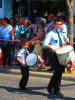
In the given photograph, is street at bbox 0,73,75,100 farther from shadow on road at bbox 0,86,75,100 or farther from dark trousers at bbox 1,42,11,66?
dark trousers at bbox 1,42,11,66

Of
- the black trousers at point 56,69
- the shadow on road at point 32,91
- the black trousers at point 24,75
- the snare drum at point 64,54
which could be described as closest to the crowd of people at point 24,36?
the black trousers at point 24,75

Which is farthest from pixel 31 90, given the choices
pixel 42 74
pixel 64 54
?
pixel 42 74

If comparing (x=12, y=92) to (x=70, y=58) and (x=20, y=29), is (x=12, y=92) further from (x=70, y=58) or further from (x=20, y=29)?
(x=20, y=29)

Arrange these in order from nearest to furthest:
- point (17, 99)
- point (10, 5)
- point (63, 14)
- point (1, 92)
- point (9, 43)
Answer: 1. point (17, 99)
2. point (1, 92)
3. point (9, 43)
4. point (63, 14)
5. point (10, 5)

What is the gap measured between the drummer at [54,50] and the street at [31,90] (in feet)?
0.97

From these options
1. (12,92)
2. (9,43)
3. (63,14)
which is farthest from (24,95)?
(63,14)

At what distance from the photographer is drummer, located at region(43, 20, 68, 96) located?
11422 millimetres

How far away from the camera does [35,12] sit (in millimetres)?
21453

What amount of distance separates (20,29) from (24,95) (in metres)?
5.76

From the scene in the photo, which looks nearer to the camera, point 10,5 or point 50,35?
point 50,35

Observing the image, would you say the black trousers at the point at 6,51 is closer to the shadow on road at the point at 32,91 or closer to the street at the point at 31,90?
the street at the point at 31,90

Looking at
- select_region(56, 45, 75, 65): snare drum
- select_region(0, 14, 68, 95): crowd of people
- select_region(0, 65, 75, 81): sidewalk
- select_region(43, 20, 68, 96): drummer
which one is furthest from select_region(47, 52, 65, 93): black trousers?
select_region(0, 65, 75, 81): sidewalk

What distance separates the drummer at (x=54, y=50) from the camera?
1142cm

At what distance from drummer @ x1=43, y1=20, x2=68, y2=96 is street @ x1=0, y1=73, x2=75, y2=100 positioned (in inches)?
11.6
